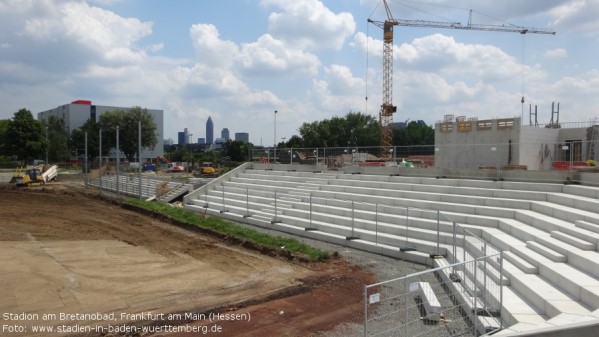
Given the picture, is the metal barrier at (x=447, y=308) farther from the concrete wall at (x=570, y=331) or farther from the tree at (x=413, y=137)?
the tree at (x=413, y=137)

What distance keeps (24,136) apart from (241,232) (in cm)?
6206

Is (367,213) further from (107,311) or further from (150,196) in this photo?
(150,196)

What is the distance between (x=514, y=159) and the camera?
2086 centimetres

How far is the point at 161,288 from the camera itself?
416 inches

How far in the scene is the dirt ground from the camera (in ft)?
27.0

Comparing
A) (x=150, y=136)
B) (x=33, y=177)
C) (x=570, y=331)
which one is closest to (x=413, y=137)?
(x=150, y=136)

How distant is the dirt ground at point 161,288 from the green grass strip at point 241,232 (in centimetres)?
62

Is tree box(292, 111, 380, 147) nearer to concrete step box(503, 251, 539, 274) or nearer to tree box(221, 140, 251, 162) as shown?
tree box(221, 140, 251, 162)

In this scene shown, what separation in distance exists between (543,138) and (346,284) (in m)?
26.3

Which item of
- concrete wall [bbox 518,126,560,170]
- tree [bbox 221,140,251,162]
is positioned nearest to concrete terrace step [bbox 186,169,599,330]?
concrete wall [bbox 518,126,560,170]

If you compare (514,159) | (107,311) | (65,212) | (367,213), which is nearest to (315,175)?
(367,213)

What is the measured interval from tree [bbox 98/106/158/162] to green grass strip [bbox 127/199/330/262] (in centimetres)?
6079

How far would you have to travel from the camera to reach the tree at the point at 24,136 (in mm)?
66688

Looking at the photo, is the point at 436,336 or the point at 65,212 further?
the point at 65,212
